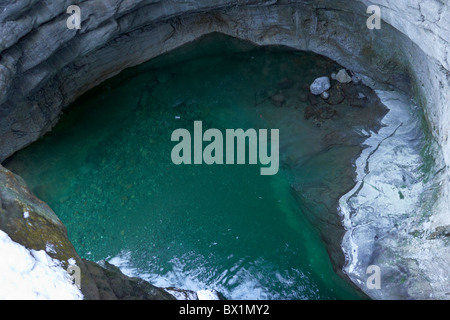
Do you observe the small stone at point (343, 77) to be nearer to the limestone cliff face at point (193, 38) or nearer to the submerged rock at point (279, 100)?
the limestone cliff face at point (193, 38)

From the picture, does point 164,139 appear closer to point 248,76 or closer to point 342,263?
point 248,76

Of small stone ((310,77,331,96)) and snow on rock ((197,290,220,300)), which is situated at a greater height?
small stone ((310,77,331,96))

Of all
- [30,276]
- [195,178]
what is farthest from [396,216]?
[30,276]

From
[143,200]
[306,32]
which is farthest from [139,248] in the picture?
[306,32]

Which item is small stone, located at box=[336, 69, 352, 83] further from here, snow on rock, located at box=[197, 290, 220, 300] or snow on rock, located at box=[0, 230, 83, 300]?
snow on rock, located at box=[0, 230, 83, 300]

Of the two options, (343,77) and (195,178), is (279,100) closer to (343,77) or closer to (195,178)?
(343,77)

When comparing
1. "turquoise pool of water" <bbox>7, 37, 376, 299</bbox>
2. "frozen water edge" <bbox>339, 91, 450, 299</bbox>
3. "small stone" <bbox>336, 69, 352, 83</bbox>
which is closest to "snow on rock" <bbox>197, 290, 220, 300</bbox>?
"turquoise pool of water" <bbox>7, 37, 376, 299</bbox>
